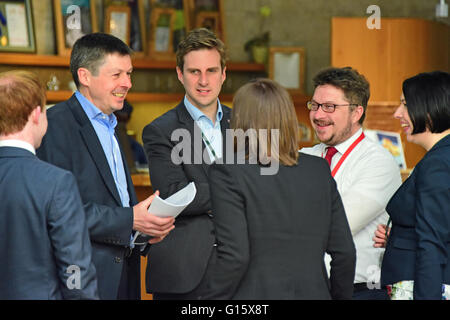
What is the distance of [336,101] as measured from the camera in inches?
109

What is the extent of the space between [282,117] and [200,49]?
877mm

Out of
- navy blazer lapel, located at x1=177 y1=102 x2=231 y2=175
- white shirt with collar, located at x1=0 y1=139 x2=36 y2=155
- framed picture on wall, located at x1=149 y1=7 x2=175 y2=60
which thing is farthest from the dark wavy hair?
framed picture on wall, located at x1=149 y1=7 x2=175 y2=60

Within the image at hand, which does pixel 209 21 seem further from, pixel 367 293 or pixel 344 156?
pixel 367 293

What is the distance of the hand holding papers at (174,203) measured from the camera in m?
2.21

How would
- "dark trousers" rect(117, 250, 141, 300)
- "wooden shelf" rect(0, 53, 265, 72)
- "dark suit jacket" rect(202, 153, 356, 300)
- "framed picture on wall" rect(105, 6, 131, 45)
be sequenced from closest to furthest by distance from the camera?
"dark suit jacket" rect(202, 153, 356, 300)
"dark trousers" rect(117, 250, 141, 300)
"wooden shelf" rect(0, 53, 265, 72)
"framed picture on wall" rect(105, 6, 131, 45)

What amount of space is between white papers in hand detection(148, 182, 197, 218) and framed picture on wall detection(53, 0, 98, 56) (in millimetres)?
4855

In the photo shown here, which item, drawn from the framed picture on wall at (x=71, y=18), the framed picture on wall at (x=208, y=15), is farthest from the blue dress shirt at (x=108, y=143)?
the framed picture on wall at (x=208, y=15)

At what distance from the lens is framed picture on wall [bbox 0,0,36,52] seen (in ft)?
21.6

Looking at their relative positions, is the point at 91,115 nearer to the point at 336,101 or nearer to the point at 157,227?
the point at 157,227

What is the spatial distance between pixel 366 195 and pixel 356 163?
15 centimetres

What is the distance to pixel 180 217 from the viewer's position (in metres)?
2.45

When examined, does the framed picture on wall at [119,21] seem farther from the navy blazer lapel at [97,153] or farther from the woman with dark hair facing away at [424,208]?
the woman with dark hair facing away at [424,208]

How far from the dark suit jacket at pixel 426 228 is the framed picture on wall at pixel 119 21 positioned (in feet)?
16.9

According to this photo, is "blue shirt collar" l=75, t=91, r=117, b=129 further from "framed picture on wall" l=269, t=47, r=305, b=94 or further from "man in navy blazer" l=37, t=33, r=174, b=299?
"framed picture on wall" l=269, t=47, r=305, b=94
